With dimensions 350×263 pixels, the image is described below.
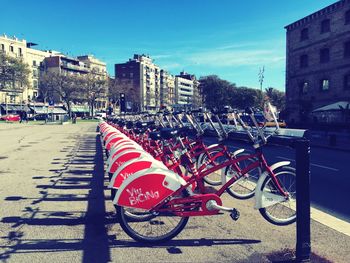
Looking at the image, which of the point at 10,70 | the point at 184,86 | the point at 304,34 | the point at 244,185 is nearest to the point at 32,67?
the point at 10,70

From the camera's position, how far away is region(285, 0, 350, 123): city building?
94.7 feet

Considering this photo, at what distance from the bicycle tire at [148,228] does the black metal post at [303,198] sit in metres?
1.20

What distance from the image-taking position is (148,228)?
3.76m

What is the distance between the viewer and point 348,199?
5344 millimetres

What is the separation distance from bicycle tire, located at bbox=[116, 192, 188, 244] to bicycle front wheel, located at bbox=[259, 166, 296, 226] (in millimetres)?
1131

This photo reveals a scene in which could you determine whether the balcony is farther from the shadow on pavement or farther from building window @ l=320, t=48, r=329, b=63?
the shadow on pavement

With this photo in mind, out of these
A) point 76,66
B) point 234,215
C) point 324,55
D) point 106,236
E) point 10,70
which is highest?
point 76,66

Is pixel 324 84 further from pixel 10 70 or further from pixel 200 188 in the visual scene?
pixel 10 70

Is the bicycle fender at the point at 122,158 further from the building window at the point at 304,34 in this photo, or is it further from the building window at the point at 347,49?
the building window at the point at 304,34

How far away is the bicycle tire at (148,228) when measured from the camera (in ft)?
11.1

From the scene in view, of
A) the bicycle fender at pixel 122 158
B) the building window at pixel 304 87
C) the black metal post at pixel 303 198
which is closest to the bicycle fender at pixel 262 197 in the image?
the black metal post at pixel 303 198

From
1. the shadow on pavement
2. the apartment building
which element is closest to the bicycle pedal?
the shadow on pavement

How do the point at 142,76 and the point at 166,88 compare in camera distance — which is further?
the point at 166,88

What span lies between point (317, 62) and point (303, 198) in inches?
1288
